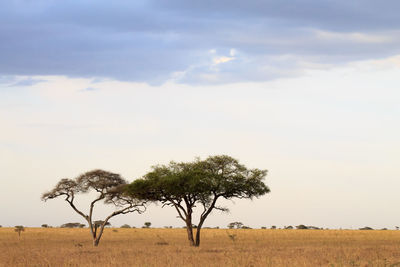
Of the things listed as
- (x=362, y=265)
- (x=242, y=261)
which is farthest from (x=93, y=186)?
(x=362, y=265)

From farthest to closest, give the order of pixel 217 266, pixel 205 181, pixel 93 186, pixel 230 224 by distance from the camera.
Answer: pixel 230 224
pixel 93 186
pixel 205 181
pixel 217 266

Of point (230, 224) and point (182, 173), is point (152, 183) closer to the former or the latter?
point (182, 173)

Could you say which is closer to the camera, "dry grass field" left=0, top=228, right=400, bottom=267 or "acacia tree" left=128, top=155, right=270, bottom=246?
"dry grass field" left=0, top=228, right=400, bottom=267

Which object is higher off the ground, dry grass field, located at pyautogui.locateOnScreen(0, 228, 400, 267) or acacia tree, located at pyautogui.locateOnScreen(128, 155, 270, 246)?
Result: acacia tree, located at pyautogui.locateOnScreen(128, 155, 270, 246)

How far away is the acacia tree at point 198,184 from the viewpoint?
4997 cm

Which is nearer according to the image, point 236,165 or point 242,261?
point 242,261

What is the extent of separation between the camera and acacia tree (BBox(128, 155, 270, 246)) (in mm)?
49969

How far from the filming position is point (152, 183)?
168ft

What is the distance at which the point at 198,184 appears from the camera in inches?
1943

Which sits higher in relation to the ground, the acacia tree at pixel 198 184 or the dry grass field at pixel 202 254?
the acacia tree at pixel 198 184

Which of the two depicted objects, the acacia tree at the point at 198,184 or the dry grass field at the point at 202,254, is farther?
the acacia tree at the point at 198,184

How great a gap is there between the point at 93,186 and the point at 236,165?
14446 mm

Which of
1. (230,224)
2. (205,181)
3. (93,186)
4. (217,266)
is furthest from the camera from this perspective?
(230,224)

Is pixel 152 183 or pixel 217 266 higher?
pixel 152 183
